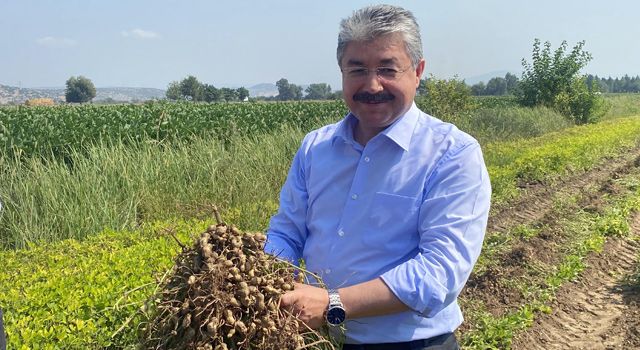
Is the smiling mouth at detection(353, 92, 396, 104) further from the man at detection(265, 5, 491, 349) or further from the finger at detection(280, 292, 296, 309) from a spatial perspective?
the finger at detection(280, 292, 296, 309)

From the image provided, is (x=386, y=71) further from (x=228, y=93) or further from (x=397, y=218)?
(x=228, y=93)

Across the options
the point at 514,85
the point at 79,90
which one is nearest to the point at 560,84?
the point at 514,85

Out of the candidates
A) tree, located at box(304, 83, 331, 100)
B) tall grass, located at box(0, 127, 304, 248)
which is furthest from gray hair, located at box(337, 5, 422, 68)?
tree, located at box(304, 83, 331, 100)

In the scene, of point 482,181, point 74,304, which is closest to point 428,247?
point 482,181

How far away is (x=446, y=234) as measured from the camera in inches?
78.2

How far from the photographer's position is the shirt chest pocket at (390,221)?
2133mm

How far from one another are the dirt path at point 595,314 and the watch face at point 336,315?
369cm

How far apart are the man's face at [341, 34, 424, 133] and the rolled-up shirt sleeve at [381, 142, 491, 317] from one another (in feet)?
0.95

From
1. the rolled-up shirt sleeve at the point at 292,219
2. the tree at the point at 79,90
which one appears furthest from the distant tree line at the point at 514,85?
the tree at the point at 79,90

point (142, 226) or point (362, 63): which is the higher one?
point (362, 63)

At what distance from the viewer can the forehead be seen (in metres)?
2.12

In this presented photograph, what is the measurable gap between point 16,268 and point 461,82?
64.7ft

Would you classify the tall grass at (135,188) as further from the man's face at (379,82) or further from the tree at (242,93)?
the tree at (242,93)

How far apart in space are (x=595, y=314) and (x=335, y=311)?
197 inches
